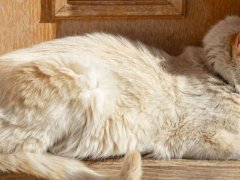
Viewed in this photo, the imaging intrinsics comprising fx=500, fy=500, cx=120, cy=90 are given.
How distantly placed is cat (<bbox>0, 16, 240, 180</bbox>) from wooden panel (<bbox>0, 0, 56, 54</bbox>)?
0.41 feet

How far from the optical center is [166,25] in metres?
1.59

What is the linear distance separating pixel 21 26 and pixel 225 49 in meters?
0.63

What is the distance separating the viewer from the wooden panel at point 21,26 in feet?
5.10

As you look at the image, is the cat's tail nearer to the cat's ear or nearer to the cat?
the cat

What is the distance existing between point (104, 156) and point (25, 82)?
0.30 m

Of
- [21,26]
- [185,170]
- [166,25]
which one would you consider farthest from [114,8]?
[185,170]

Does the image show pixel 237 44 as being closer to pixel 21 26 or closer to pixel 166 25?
pixel 166 25

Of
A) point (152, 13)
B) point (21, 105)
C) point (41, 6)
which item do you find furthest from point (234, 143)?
point (41, 6)

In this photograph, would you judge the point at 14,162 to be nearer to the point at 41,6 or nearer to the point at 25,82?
the point at 25,82

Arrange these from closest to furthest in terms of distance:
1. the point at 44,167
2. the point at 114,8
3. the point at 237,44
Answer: the point at 44,167
the point at 237,44
the point at 114,8

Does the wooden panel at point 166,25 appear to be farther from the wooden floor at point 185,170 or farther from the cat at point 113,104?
the wooden floor at point 185,170

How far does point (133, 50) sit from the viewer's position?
1.51m

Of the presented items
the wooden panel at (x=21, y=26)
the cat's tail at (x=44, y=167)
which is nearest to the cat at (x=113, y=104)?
the cat's tail at (x=44, y=167)

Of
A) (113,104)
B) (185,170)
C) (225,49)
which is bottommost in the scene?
(185,170)
